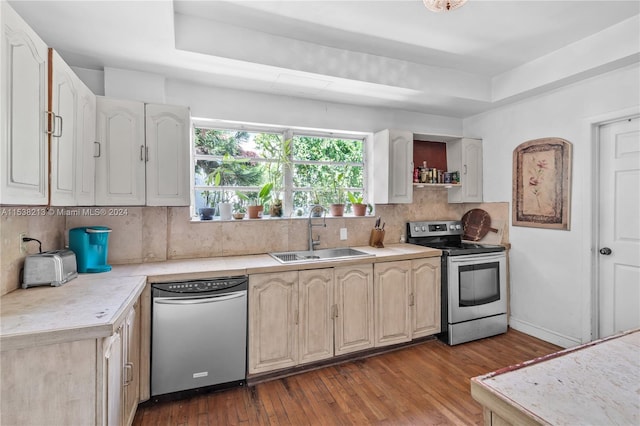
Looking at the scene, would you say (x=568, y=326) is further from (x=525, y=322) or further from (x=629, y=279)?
(x=629, y=279)

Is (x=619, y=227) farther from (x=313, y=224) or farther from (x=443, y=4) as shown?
(x=313, y=224)

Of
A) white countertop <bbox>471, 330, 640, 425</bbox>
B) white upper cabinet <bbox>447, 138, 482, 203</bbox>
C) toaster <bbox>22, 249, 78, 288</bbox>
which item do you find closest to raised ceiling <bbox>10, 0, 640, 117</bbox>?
white upper cabinet <bbox>447, 138, 482, 203</bbox>

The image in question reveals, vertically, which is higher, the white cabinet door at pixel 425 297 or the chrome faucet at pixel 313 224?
the chrome faucet at pixel 313 224

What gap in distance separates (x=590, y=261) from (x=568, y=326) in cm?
67

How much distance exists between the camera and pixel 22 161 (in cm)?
135

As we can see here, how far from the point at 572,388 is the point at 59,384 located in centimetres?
181

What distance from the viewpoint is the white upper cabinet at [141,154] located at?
87.8 inches

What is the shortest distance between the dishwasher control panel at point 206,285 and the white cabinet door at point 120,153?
69 cm

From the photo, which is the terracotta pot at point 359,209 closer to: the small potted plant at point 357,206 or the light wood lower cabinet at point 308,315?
the small potted plant at point 357,206

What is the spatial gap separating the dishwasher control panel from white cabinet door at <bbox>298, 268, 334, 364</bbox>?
0.49 m

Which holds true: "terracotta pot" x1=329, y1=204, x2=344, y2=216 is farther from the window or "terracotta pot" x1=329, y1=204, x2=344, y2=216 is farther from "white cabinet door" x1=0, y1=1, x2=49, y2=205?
"white cabinet door" x1=0, y1=1, x2=49, y2=205

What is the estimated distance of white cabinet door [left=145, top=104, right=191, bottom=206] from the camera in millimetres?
2361

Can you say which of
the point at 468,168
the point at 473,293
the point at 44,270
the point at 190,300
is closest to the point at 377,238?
the point at 473,293

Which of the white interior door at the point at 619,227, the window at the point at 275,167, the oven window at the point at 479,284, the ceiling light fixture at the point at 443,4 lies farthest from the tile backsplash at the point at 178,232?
the ceiling light fixture at the point at 443,4
